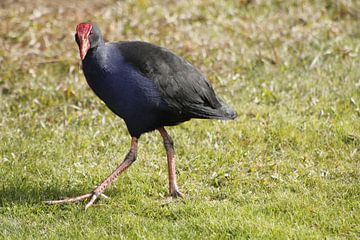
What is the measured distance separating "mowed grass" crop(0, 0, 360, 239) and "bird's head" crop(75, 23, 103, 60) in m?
1.15

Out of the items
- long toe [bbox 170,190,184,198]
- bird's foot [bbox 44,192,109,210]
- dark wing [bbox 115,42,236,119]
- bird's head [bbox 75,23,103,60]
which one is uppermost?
bird's head [bbox 75,23,103,60]

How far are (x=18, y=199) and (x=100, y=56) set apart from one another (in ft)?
4.09

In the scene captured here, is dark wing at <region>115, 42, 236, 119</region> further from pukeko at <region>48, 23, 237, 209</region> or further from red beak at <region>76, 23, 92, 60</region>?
red beak at <region>76, 23, 92, 60</region>

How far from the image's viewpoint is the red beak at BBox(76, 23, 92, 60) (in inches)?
196

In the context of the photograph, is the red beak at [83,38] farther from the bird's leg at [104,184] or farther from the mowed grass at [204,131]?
the mowed grass at [204,131]

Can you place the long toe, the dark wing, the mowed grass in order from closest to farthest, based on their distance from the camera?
the mowed grass → the dark wing → the long toe

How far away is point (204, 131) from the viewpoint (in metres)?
6.52

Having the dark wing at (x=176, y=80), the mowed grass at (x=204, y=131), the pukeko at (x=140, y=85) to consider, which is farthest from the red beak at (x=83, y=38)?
the mowed grass at (x=204, y=131)

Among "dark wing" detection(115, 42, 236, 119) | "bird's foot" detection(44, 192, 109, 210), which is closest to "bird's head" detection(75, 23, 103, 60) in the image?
"dark wing" detection(115, 42, 236, 119)

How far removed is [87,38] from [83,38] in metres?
0.03

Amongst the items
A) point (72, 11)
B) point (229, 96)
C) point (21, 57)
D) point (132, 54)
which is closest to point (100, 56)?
point (132, 54)

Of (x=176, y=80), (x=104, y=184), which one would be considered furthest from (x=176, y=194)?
(x=176, y=80)

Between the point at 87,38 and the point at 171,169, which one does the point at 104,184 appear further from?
the point at 87,38

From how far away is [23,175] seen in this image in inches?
224
